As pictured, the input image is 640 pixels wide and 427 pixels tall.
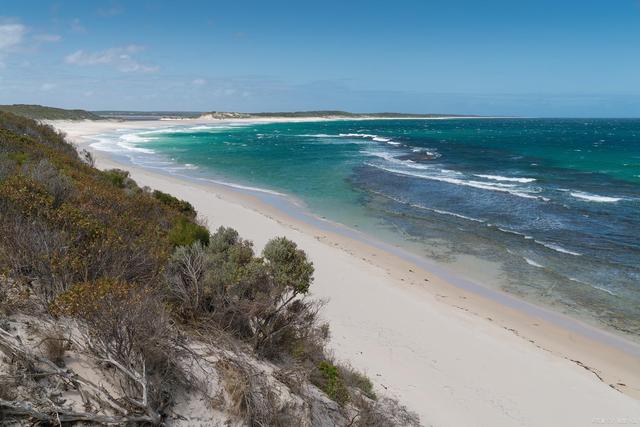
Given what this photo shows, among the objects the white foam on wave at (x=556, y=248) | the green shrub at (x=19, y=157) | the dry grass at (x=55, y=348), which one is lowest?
the white foam on wave at (x=556, y=248)

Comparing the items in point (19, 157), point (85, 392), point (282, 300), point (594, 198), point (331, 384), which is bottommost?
point (594, 198)

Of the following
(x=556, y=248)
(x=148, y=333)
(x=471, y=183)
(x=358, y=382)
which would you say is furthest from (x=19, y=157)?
(x=471, y=183)

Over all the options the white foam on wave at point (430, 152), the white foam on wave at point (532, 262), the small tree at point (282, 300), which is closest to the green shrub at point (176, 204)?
the small tree at point (282, 300)

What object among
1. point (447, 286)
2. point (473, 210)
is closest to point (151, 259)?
point (447, 286)

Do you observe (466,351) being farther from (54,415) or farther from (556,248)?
(556,248)

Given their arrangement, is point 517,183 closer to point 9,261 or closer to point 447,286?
point 447,286

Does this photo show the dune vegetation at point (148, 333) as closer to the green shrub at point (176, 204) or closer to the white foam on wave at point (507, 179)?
the green shrub at point (176, 204)
